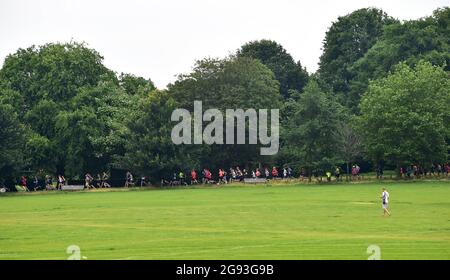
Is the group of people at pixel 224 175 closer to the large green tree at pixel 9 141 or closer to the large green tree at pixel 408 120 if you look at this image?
the large green tree at pixel 408 120

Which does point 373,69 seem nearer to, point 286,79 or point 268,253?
point 286,79

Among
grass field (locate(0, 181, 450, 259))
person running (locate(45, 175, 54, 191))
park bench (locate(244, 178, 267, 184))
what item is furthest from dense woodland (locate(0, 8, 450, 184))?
grass field (locate(0, 181, 450, 259))

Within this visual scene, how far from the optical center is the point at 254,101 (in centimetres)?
10600

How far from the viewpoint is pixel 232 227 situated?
46.1 meters

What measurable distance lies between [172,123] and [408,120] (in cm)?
2138

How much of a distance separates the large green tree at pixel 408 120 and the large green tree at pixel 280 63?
33879 mm

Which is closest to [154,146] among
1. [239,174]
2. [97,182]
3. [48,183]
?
[97,182]

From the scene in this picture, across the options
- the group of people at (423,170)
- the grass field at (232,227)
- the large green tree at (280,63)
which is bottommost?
the grass field at (232,227)

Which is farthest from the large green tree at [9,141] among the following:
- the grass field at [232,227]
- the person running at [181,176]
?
the grass field at [232,227]

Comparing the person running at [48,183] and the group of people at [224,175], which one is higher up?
the group of people at [224,175]

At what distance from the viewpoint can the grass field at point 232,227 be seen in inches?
1412
